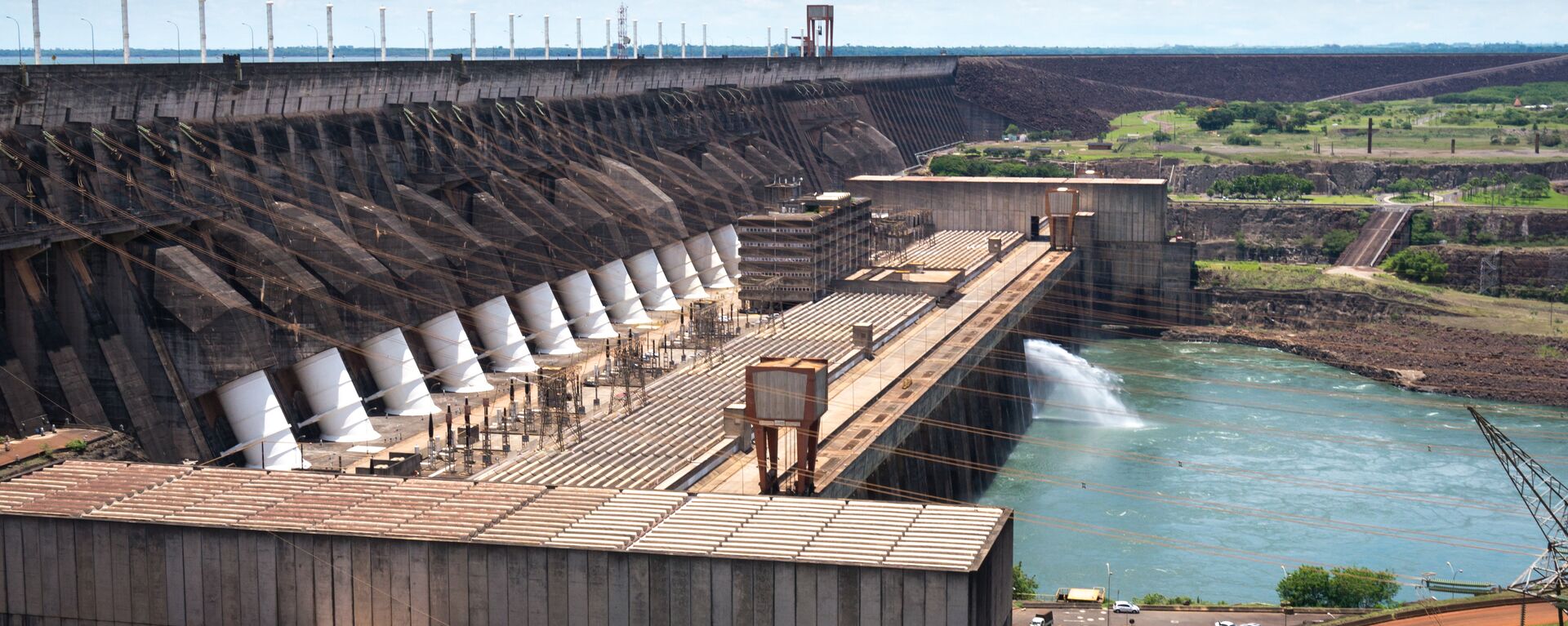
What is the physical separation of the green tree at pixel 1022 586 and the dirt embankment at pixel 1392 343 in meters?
36.6

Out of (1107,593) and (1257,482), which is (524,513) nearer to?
(1107,593)

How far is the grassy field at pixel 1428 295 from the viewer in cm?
9262

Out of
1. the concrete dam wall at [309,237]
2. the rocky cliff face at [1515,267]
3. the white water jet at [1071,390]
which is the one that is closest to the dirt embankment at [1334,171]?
the rocky cliff face at [1515,267]

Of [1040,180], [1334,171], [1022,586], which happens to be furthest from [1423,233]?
[1022,586]

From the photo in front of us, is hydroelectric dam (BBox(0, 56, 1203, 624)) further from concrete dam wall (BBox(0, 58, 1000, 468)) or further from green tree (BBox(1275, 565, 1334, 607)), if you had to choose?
green tree (BBox(1275, 565, 1334, 607))

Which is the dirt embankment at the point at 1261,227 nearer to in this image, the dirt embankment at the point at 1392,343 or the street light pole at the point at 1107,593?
the dirt embankment at the point at 1392,343

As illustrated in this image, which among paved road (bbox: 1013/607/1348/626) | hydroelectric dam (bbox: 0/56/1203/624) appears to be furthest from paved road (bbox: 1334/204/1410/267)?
paved road (bbox: 1013/607/1348/626)

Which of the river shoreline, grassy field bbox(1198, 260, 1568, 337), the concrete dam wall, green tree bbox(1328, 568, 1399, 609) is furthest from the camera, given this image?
grassy field bbox(1198, 260, 1568, 337)

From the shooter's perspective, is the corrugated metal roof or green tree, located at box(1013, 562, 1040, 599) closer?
the corrugated metal roof

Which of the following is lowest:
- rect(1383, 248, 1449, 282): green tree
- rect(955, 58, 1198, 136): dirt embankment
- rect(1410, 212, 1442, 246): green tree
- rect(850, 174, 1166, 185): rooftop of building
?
rect(1383, 248, 1449, 282): green tree

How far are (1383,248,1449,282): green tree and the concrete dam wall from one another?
127ft

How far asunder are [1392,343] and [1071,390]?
63.1 feet

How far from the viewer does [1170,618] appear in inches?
1876

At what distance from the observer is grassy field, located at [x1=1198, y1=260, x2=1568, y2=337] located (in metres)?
92.6
